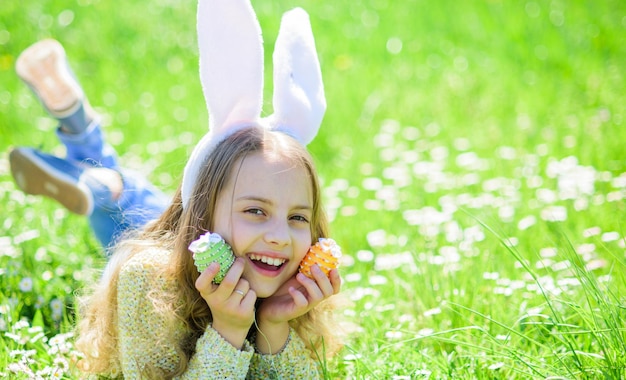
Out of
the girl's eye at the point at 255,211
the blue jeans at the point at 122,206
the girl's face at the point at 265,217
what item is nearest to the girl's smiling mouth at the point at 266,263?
the girl's face at the point at 265,217

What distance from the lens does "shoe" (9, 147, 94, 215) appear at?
2938 millimetres

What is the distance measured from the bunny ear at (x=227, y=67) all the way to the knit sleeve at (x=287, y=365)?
0.47 meters

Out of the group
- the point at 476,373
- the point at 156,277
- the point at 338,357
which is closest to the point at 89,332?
the point at 156,277

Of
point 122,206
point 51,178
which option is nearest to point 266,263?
point 122,206

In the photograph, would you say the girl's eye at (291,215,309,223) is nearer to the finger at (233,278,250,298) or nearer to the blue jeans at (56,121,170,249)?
the finger at (233,278,250,298)

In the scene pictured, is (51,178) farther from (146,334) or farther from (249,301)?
(249,301)

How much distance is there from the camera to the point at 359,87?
4.98 m

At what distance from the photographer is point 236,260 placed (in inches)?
79.1

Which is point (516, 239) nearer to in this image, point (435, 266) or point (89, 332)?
point (435, 266)

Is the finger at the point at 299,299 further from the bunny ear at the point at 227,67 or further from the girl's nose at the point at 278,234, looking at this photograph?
the bunny ear at the point at 227,67

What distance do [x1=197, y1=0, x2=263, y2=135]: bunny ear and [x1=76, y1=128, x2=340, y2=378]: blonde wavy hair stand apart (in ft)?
0.28

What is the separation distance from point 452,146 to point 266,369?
2455 millimetres

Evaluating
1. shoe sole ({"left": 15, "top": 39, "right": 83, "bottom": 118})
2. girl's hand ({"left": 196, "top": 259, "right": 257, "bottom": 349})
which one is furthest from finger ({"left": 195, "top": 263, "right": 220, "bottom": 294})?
shoe sole ({"left": 15, "top": 39, "right": 83, "bottom": 118})

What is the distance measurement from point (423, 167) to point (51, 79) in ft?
5.94
